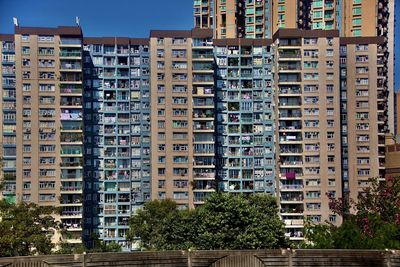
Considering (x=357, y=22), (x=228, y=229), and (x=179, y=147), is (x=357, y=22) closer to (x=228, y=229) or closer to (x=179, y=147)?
(x=179, y=147)

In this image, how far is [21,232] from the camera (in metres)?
25.6

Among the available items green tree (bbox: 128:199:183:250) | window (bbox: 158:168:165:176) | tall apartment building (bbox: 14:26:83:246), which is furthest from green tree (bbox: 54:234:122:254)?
window (bbox: 158:168:165:176)

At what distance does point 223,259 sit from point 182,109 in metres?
45.7

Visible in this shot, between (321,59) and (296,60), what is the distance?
2.40m

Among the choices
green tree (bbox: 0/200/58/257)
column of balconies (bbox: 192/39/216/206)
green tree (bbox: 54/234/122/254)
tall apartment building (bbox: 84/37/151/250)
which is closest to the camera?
green tree (bbox: 0/200/58/257)

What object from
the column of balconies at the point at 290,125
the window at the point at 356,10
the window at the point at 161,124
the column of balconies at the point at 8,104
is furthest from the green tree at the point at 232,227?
the window at the point at 356,10

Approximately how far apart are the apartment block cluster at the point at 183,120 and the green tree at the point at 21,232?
2134cm

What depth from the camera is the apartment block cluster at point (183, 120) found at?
177 ft

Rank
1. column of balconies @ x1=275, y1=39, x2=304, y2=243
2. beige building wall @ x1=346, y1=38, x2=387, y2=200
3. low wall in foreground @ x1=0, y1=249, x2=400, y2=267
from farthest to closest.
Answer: beige building wall @ x1=346, y1=38, x2=387, y2=200 → column of balconies @ x1=275, y1=39, x2=304, y2=243 → low wall in foreground @ x1=0, y1=249, x2=400, y2=267

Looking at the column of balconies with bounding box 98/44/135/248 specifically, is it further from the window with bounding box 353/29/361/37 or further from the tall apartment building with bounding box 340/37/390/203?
the window with bounding box 353/29/361/37

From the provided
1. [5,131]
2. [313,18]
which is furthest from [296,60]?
[5,131]

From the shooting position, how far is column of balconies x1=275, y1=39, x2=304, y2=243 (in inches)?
2207

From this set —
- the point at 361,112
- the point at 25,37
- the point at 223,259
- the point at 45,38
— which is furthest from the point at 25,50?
the point at 223,259

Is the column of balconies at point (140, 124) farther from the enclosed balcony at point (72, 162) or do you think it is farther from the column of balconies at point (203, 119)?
the enclosed balcony at point (72, 162)
